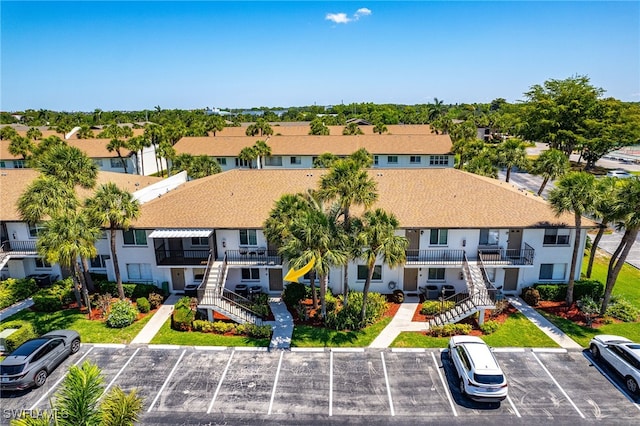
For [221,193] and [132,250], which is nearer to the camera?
[132,250]

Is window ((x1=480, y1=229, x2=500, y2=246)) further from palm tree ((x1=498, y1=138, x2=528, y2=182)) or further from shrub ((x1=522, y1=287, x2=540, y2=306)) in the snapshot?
palm tree ((x1=498, y1=138, x2=528, y2=182))

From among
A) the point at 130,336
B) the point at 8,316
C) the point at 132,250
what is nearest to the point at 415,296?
the point at 130,336

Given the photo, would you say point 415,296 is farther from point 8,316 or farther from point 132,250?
point 8,316

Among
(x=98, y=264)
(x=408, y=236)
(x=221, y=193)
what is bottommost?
(x=98, y=264)

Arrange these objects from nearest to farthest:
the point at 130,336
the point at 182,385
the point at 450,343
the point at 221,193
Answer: the point at 182,385, the point at 450,343, the point at 130,336, the point at 221,193

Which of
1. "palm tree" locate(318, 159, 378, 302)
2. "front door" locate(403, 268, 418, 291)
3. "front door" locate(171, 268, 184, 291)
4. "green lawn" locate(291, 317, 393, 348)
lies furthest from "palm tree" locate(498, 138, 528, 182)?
"front door" locate(171, 268, 184, 291)

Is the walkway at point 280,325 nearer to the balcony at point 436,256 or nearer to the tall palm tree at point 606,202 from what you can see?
the balcony at point 436,256
